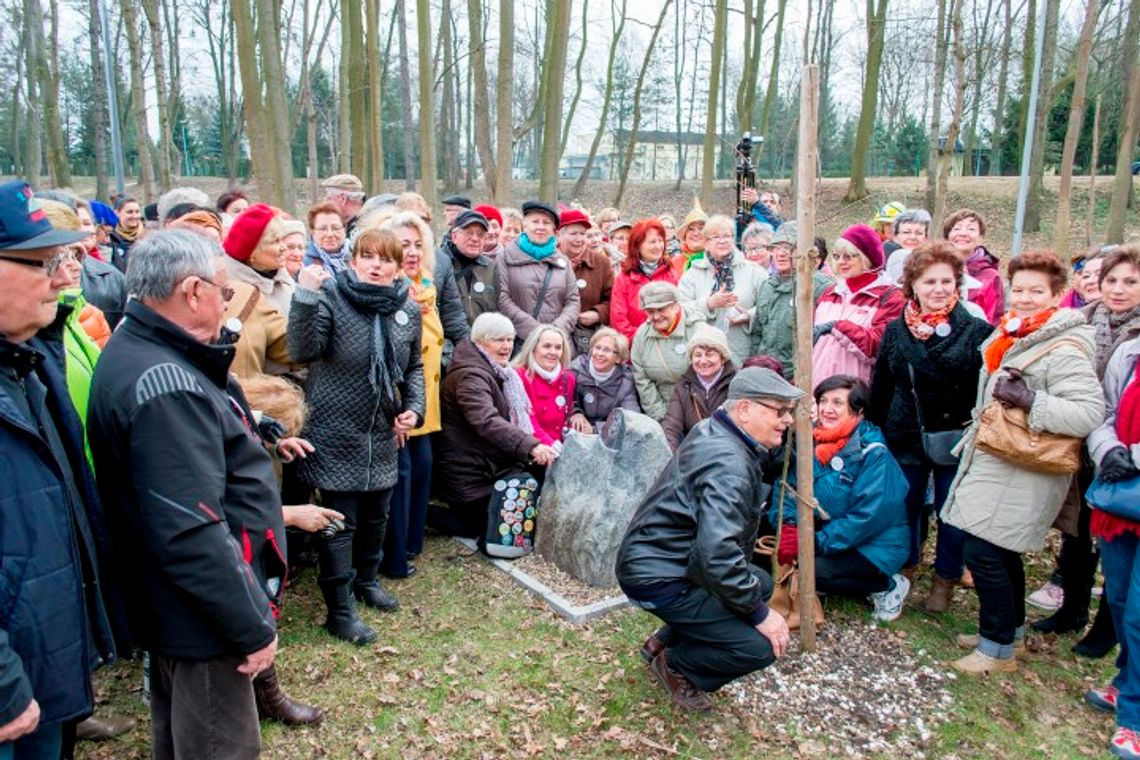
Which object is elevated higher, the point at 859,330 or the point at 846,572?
the point at 859,330

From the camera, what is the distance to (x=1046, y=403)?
11.8 feet

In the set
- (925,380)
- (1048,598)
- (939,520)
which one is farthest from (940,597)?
(925,380)

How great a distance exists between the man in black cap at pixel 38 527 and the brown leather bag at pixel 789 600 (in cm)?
315

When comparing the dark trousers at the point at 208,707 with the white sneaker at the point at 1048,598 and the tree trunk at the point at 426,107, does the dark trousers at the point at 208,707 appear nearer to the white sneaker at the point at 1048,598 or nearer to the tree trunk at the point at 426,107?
the white sneaker at the point at 1048,598

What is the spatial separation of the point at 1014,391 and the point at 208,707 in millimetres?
3518

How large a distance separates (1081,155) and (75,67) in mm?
43084

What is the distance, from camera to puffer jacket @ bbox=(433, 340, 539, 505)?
16.2 ft

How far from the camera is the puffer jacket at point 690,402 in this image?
507cm

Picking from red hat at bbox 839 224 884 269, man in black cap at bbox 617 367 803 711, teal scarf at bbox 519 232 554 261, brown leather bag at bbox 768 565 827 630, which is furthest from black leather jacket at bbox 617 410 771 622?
teal scarf at bbox 519 232 554 261

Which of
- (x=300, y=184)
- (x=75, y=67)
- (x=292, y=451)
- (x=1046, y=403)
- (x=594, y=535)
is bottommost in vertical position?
(x=594, y=535)

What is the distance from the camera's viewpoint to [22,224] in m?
2.03

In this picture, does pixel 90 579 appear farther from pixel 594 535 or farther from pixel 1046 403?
pixel 1046 403

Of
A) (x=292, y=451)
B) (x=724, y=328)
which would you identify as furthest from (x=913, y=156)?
(x=292, y=451)

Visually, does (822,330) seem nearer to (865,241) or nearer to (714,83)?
(865,241)
